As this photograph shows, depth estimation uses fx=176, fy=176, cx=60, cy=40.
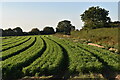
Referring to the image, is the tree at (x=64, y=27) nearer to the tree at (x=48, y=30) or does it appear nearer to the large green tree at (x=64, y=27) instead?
the large green tree at (x=64, y=27)

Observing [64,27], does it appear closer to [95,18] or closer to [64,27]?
[64,27]

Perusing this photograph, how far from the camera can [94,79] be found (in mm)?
8836

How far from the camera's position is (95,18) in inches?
2302

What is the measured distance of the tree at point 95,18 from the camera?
187 ft

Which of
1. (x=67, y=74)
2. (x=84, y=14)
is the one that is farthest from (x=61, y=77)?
(x=84, y=14)

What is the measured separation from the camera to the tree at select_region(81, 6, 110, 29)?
2248 inches

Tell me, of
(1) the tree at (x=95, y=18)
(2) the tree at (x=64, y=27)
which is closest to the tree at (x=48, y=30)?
(2) the tree at (x=64, y=27)

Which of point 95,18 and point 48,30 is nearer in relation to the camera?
point 95,18

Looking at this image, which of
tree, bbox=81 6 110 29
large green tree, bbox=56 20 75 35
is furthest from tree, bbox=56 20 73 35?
tree, bbox=81 6 110 29

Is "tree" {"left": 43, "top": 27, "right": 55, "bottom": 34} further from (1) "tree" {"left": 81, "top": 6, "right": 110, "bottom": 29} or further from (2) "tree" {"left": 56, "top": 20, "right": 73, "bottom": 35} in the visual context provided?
(1) "tree" {"left": 81, "top": 6, "right": 110, "bottom": 29}

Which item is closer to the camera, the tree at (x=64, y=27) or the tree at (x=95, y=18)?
the tree at (x=95, y=18)

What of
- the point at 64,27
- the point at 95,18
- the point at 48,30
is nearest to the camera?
the point at 95,18

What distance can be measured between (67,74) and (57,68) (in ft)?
2.99

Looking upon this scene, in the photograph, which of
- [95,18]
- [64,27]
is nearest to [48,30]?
[64,27]
